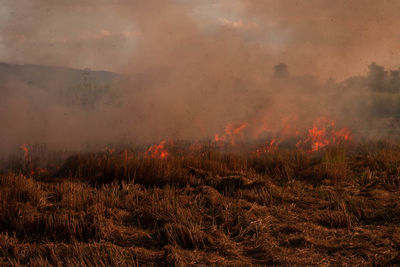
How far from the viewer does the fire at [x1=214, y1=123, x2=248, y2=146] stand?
1191cm

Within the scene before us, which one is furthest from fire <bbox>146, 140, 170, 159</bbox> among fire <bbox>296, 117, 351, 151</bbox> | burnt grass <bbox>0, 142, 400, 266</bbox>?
fire <bbox>296, 117, 351, 151</bbox>

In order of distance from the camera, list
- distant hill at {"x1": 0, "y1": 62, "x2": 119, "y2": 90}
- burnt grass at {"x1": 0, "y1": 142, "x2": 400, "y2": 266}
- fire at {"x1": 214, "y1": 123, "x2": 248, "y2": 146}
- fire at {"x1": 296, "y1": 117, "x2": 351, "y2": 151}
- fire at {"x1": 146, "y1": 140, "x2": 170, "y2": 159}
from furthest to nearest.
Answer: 1. distant hill at {"x1": 0, "y1": 62, "x2": 119, "y2": 90}
2. fire at {"x1": 214, "y1": 123, "x2": 248, "y2": 146}
3. fire at {"x1": 296, "y1": 117, "x2": 351, "y2": 151}
4. fire at {"x1": 146, "y1": 140, "x2": 170, "y2": 159}
5. burnt grass at {"x1": 0, "y1": 142, "x2": 400, "y2": 266}

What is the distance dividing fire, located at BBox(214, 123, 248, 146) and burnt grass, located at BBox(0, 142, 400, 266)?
447cm

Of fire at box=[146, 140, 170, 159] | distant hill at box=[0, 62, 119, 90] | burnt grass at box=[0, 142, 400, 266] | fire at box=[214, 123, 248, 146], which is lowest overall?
burnt grass at box=[0, 142, 400, 266]

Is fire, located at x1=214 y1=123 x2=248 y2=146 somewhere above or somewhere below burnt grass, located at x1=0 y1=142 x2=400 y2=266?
above

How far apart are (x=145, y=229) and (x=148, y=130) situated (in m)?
8.56

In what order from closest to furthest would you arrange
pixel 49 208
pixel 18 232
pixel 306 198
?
1. pixel 18 232
2. pixel 49 208
3. pixel 306 198

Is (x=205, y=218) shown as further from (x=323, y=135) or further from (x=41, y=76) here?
(x=41, y=76)

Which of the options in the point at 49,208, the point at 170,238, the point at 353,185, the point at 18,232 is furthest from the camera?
the point at 353,185

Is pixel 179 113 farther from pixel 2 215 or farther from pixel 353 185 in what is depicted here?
pixel 2 215

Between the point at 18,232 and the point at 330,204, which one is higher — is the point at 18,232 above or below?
below

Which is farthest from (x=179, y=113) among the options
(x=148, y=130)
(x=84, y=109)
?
(x=84, y=109)

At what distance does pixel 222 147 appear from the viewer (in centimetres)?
1073

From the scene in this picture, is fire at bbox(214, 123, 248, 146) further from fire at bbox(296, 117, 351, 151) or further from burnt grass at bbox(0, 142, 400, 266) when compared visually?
burnt grass at bbox(0, 142, 400, 266)
